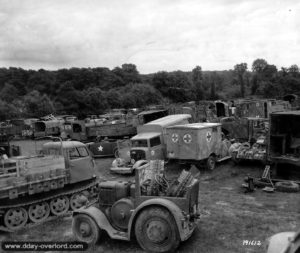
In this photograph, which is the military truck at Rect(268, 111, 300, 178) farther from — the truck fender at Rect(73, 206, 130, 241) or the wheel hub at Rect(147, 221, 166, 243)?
the truck fender at Rect(73, 206, 130, 241)

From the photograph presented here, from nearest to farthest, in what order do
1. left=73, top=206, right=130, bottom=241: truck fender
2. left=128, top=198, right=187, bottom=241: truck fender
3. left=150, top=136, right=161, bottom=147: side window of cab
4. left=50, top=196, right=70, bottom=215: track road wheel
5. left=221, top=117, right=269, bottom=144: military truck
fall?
left=128, top=198, right=187, bottom=241: truck fender → left=73, top=206, right=130, bottom=241: truck fender → left=50, top=196, right=70, bottom=215: track road wheel → left=150, top=136, right=161, bottom=147: side window of cab → left=221, top=117, right=269, bottom=144: military truck

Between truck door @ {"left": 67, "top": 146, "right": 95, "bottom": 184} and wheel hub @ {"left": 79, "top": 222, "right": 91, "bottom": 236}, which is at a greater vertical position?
truck door @ {"left": 67, "top": 146, "right": 95, "bottom": 184}

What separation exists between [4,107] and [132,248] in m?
42.3

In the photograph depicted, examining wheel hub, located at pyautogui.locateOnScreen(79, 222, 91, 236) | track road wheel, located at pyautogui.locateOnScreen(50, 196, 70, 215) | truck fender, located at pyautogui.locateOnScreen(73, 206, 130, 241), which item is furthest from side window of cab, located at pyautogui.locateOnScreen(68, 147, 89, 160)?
wheel hub, located at pyautogui.locateOnScreen(79, 222, 91, 236)

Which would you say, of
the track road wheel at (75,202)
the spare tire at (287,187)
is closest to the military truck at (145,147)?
the track road wheel at (75,202)

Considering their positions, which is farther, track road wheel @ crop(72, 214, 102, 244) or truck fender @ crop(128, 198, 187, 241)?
track road wheel @ crop(72, 214, 102, 244)

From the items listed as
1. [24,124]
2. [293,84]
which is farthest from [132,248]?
[293,84]

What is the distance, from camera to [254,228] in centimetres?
906

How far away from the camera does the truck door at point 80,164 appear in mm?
11867

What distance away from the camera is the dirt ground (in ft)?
26.6

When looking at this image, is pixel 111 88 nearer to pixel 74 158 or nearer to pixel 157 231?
pixel 74 158

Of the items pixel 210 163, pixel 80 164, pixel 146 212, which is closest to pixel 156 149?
pixel 210 163

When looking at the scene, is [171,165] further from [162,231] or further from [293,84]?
[293,84]

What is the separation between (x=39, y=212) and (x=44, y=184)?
90cm
